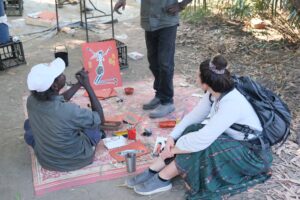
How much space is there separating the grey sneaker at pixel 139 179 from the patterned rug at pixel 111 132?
0.49 ft

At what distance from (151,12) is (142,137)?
1.17 m

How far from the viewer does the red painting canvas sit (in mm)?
4215

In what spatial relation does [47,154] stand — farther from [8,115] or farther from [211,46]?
[211,46]

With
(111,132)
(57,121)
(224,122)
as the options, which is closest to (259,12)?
(111,132)

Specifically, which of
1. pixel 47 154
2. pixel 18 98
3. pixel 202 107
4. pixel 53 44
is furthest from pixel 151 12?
pixel 53 44

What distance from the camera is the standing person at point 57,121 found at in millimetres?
2734

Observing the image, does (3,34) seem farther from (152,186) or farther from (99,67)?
(152,186)

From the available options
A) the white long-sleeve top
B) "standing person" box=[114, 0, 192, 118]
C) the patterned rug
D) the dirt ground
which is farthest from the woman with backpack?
"standing person" box=[114, 0, 192, 118]

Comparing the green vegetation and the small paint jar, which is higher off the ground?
the green vegetation

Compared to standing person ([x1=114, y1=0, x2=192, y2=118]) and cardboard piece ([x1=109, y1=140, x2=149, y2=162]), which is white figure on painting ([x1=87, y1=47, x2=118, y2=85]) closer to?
standing person ([x1=114, y1=0, x2=192, y2=118])

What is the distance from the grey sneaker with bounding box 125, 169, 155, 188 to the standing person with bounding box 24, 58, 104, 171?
425mm

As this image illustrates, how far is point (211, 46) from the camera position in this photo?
5.84m

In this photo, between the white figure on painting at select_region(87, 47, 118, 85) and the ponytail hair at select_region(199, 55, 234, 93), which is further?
the white figure on painting at select_region(87, 47, 118, 85)

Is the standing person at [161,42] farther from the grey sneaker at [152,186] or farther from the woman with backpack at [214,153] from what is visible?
the grey sneaker at [152,186]
